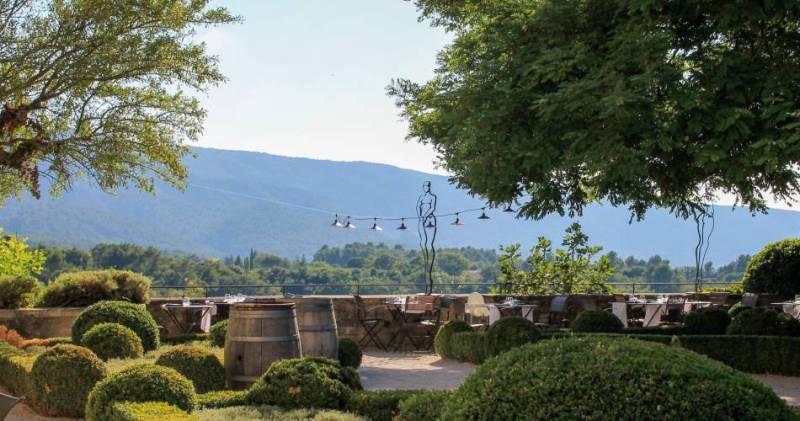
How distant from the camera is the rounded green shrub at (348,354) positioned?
36.9 ft

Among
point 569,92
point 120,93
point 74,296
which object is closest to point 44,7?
point 120,93

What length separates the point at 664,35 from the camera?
29.9 ft

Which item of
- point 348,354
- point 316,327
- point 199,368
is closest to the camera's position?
point 199,368

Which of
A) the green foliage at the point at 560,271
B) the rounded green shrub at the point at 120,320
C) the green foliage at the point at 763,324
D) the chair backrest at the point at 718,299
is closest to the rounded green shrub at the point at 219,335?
the rounded green shrub at the point at 120,320

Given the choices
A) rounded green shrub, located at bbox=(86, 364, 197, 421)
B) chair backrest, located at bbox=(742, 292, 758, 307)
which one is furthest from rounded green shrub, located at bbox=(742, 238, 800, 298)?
rounded green shrub, located at bbox=(86, 364, 197, 421)

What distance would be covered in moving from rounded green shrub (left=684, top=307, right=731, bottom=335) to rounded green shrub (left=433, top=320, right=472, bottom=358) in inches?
146

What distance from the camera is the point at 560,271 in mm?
20297

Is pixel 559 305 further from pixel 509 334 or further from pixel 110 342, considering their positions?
pixel 110 342

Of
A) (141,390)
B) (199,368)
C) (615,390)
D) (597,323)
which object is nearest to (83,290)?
(199,368)

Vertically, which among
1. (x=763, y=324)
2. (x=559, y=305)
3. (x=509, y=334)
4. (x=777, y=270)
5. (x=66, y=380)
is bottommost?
(x=66, y=380)

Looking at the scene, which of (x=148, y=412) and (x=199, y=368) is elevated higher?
(x=199, y=368)

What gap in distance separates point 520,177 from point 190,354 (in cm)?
479

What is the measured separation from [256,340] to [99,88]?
9.95 meters

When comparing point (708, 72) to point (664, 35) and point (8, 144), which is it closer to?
point (664, 35)
